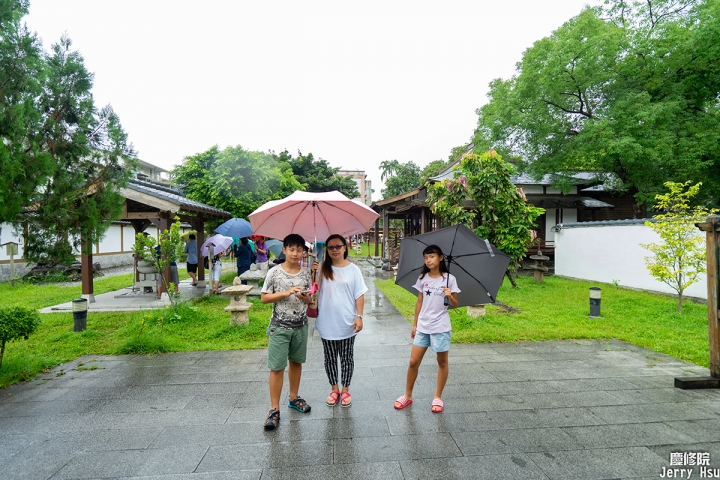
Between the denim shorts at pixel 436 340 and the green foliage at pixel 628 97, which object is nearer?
the denim shorts at pixel 436 340

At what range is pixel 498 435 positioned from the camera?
10.6ft

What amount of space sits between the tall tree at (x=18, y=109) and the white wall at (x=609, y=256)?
12.5 metres

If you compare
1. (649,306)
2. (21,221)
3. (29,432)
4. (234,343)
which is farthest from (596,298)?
(21,221)

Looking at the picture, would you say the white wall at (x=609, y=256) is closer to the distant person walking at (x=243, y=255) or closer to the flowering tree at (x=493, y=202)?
the flowering tree at (x=493, y=202)

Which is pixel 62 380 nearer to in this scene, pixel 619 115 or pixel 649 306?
pixel 649 306

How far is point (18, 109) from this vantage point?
3.85m

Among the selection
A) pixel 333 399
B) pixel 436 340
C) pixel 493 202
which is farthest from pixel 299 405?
pixel 493 202

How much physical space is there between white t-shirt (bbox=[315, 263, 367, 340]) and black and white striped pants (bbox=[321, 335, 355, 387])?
0.09 meters

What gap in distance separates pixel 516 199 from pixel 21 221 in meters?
9.97

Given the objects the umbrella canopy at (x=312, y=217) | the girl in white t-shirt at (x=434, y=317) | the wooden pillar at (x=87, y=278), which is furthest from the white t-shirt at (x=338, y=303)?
the wooden pillar at (x=87, y=278)

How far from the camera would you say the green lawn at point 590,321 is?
6230mm

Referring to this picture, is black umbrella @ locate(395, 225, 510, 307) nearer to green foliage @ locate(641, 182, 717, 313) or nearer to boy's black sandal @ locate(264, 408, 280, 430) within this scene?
boy's black sandal @ locate(264, 408, 280, 430)

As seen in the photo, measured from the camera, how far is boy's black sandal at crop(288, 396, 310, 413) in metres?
3.66

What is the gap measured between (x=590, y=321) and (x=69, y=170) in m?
9.02
